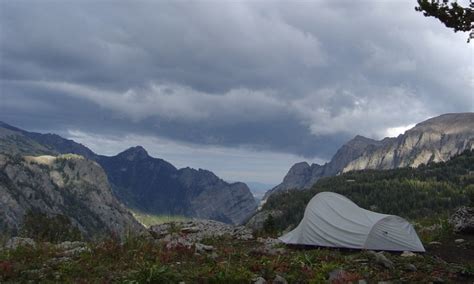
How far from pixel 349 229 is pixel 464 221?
7.75 meters

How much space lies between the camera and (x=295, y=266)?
49.7 feet

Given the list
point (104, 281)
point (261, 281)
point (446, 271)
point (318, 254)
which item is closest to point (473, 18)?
point (446, 271)

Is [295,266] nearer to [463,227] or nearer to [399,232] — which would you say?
[399,232]

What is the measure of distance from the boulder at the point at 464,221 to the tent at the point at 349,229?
14.8 ft

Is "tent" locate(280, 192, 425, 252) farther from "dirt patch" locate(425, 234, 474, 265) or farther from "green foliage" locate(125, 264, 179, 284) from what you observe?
"green foliage" locate(125, 264, 179, 284)

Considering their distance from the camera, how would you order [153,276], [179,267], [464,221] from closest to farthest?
[153,276] < [179,267] < [464,221]

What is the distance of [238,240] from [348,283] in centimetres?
1351

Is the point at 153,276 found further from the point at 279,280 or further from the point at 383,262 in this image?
the point at 383,262

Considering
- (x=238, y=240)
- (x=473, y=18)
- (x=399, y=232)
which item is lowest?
(x=238, y=240)

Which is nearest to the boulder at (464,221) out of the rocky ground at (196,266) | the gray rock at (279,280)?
the rocky ground at (196,266)

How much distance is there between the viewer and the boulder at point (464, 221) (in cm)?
2567

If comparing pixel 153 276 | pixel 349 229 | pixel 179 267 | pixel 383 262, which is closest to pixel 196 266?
pixel 179 267

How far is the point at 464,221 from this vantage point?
85.7 ft

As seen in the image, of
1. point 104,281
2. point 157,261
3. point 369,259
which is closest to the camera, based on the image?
point 104,281
